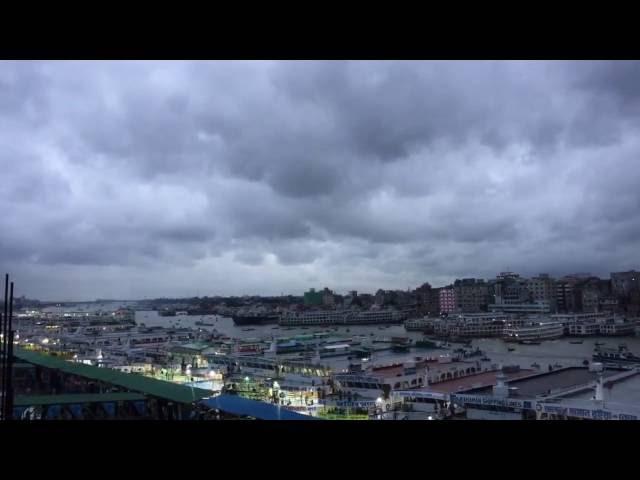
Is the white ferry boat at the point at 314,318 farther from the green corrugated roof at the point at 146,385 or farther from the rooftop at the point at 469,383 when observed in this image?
the green corrugated roof at the point at 146,385

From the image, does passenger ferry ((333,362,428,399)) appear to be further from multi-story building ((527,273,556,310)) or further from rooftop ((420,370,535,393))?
multi-story building ((527,273,556,310))

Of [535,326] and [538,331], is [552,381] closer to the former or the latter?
[538,331]

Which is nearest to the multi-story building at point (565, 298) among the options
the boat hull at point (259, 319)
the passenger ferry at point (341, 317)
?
the passenger ferry at point (341, 317)

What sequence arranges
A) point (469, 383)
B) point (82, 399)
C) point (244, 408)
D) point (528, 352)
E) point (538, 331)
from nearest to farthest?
point (244, 408) < point (82, 399) < point (469, 383) < point (528, 352) < point (538, 331)

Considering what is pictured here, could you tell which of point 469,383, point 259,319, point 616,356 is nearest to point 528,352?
point 616,356

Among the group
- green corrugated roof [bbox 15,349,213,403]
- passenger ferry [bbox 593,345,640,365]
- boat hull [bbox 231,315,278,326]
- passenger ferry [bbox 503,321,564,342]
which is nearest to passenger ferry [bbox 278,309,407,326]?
boat hull [bbox 231,315,278,326]
